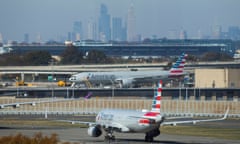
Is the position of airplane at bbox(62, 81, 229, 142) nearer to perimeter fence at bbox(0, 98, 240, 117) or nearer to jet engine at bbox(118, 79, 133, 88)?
perimeter fence at bbox(0, 98, 240, 117)

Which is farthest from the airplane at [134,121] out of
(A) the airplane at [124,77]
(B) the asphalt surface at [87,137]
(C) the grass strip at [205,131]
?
(A) the airplane at [124,77]

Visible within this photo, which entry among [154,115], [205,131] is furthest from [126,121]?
[205,131]

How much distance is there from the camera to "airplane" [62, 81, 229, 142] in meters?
62.6

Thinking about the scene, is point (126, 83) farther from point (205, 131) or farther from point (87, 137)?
point (87, 137)

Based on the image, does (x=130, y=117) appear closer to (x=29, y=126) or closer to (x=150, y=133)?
(x=150, y=133)

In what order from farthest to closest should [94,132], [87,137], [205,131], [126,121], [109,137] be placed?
[205,131]
[87,137]
[94,132]
[109,137]
[126,121]

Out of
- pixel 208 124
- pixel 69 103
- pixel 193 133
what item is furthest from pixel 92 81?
pixel 193 133

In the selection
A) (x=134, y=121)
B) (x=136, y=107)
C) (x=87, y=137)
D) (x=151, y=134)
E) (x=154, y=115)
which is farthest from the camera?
(x=136, y=107)

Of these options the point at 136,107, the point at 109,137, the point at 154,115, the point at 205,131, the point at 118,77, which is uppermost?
the point at 118,77

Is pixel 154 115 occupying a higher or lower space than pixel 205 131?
higher

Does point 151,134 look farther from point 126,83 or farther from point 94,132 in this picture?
point 126,83

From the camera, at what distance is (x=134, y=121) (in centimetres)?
6412

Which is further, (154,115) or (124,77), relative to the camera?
(124,77)

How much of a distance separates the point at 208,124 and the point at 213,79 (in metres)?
65.0
